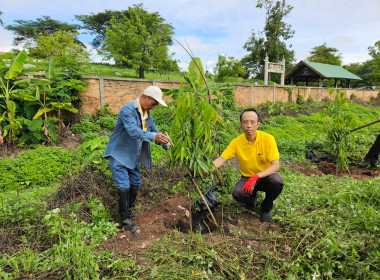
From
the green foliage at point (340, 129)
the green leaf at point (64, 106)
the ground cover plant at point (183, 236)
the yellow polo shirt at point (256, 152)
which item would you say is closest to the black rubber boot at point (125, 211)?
the ground cover plant at point (183, 236)

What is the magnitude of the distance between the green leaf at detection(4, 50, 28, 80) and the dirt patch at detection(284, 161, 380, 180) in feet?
22.3

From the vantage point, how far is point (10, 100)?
19.8 ft

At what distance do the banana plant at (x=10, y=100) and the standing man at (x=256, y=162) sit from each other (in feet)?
17.5

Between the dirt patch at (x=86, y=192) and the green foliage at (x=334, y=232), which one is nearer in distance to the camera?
the green foliage at (x=334, y=232)

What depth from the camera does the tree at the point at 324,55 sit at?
38.3m

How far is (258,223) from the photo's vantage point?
9.59ft

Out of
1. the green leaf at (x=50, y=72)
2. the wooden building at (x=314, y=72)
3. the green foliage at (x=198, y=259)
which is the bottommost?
the green foliage at (x=198, y=259)

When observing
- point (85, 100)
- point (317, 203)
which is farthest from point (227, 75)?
point (317, 203)

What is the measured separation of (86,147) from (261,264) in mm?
4754

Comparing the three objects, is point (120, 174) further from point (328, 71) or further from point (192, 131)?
point (328, 71)

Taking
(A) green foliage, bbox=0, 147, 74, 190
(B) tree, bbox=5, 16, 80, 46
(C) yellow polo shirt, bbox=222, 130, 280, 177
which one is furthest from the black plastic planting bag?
(B) tree, bbox=5, 16, 80, 46

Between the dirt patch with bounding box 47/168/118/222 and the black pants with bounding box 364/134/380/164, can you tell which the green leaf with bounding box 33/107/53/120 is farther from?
the black pants with bounding box 364/134/380/164

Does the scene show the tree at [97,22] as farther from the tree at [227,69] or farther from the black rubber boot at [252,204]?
the black rubber boot at [252,204]

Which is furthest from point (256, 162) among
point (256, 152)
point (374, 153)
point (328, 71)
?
point (328, 71)
